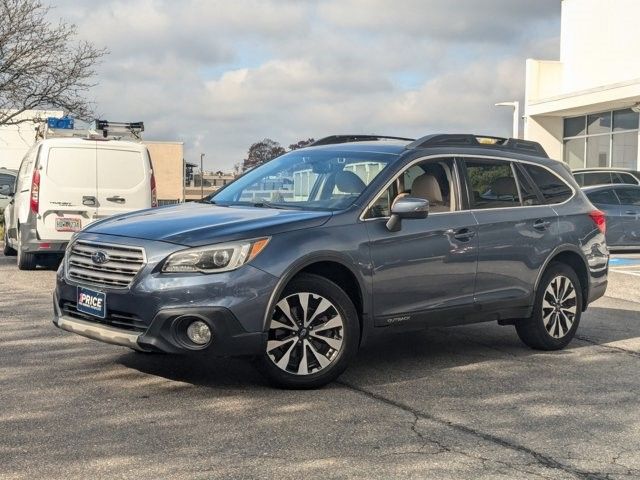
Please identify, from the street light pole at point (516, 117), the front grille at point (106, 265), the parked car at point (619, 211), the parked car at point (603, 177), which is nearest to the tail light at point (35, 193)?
the front grille at point (106, 265)

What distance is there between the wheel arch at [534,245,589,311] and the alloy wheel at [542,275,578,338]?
187 mm

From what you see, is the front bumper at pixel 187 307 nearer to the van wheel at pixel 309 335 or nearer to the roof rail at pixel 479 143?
the van wheel at pixel 309 335

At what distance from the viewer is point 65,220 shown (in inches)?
468

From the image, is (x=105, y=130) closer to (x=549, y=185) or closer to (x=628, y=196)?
(x=549, y=185)

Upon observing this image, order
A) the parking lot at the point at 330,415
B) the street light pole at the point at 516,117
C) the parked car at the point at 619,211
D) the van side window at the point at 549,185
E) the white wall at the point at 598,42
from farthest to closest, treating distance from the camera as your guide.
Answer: the street light pole at the point at 516,117, the white wall at the point at 598,42, the parked car at the point at 619,211, the van side window at the point at 549,185, the parking lot at the point at 330,415

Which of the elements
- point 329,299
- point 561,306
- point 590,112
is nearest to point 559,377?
point 561,306

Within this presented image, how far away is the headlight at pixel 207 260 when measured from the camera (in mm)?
5293

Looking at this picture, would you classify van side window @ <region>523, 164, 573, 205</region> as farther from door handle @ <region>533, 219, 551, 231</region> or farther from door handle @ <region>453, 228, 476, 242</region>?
door handle @ <region>453, 228, 476, 242</region>

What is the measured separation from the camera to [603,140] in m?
28.1

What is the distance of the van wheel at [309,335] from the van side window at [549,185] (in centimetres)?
253

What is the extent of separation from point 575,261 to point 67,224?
721 cm

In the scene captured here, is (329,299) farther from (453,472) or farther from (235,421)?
(453,472)

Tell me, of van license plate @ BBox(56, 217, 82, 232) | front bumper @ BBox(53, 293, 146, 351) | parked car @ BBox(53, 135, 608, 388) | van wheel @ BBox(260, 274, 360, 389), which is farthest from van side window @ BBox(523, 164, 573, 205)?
van license plate @ BBox(56, 217, 82, 232)

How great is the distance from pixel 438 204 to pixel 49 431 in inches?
130
